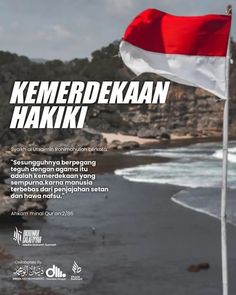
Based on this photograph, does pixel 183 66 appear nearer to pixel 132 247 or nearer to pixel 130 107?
pixel 132 247

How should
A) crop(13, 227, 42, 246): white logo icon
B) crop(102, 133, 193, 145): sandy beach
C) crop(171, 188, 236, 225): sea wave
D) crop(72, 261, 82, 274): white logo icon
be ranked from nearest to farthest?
crop(72, 261, 82, 274): white logo icon, crop(13, 227, 42, 246): white logo icon, crop(171, 188, 236, 225): sea wave, crop(102, 133, 193, 145): sandy beach

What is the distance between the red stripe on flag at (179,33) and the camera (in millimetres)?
10086

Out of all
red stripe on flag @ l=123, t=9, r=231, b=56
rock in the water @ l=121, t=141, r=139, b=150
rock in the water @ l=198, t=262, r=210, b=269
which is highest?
rock in the water @ l=121, t=141, r=139, b=150

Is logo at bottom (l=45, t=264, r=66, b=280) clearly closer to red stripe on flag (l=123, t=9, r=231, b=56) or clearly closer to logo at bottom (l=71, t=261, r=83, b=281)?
logo at bottom (l=71, t=261, r=83, b=281)

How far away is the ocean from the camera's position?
31.1m

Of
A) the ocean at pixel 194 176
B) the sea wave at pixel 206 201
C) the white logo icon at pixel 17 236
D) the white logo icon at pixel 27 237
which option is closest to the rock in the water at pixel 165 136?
the ocean at pixel 194 176

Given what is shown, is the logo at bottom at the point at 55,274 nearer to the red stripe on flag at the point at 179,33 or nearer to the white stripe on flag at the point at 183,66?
the white stripe on flag at the point at 183,66

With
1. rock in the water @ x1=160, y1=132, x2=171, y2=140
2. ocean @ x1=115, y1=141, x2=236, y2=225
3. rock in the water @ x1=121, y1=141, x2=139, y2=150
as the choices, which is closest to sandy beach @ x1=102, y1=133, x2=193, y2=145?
rock in the water @ x1=160, y1=132, x2=171, y2=140

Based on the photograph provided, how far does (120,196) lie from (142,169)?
581 inches

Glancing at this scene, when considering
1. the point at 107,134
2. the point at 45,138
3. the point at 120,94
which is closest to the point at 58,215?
the point at 120,94

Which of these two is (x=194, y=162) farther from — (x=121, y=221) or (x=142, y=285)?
(x=142, y=285)

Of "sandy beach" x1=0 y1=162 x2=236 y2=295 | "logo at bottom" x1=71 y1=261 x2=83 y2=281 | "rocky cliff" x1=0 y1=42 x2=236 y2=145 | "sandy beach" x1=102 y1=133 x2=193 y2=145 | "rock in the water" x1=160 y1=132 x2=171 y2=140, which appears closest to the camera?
"sandy beach" x1=0 y1=162 x2=236 y2=295

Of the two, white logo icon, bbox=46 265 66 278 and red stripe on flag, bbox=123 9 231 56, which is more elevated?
red stripe on flag, bbox=123 9 231 56

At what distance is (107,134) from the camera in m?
87.7
